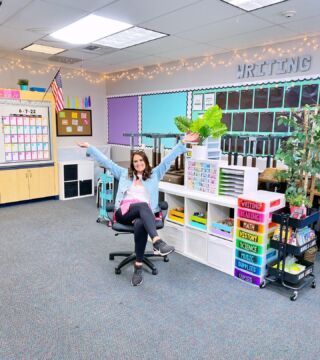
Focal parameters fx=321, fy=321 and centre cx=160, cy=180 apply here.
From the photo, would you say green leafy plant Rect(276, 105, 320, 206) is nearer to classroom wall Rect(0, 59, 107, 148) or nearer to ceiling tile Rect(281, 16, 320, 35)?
ceiling tile Rect(281, 16, 320, 35)

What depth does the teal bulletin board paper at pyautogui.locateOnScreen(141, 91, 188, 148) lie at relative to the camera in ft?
18.3

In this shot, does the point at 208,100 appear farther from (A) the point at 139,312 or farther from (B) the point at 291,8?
(A) the point at 139,312

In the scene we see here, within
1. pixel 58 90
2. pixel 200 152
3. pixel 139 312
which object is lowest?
pixel 139 312

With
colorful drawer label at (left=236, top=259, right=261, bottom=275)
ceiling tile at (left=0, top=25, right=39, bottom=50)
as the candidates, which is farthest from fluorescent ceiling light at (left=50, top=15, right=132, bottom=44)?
colorful drawer label at (left=236, top=259, right=261, bottom=275)

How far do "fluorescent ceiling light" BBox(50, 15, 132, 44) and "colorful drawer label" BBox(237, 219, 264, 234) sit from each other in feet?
8.41

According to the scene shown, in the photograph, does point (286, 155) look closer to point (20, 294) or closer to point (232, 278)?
point (232, 278)

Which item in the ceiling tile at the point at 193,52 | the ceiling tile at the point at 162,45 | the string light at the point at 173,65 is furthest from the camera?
the ceiling tile at the point at 193,52

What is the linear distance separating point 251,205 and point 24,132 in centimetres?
420

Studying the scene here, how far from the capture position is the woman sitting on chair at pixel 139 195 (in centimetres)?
284

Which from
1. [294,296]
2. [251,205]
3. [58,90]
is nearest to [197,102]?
[58,90]

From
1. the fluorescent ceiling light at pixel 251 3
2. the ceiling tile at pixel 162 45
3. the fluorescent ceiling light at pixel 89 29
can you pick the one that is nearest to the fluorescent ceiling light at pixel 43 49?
the fluorescent ceiling light at pixel 89 29

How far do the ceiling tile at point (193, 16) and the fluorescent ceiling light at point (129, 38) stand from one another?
0.21 metres

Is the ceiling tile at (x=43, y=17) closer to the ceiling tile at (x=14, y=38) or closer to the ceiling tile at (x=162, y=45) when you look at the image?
the ceiling tile at (x=14, y=38)

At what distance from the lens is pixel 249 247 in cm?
281
